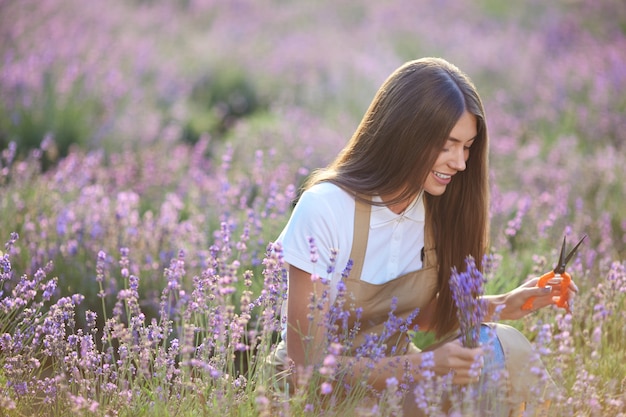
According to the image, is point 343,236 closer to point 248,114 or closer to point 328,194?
point 328,194

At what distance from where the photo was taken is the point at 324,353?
233 centimetres

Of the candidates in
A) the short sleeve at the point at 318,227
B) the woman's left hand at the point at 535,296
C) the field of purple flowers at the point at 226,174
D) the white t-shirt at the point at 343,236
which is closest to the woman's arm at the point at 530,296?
the woman's left hand at the point at 535,296

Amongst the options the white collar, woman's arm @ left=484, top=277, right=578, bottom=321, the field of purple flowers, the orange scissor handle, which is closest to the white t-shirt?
the white collar

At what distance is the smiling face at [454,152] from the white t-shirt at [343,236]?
184mm

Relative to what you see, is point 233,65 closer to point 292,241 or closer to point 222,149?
point 222,149

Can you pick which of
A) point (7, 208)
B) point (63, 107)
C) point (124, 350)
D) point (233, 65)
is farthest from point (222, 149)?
point (124, 350)

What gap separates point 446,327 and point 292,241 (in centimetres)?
77

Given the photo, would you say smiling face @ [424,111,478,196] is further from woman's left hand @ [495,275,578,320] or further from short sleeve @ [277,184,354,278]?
woman's left hand @ [495,275,578,320]

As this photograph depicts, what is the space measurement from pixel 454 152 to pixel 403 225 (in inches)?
13.5

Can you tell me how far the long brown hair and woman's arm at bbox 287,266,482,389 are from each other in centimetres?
40

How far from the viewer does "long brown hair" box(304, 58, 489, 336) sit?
8.91ft

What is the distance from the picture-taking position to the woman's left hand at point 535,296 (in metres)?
2.79

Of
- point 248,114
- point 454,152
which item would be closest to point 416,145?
point 454,152

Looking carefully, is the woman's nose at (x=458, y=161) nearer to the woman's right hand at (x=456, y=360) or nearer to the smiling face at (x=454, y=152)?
the smiling face at (x=454, y=152)
